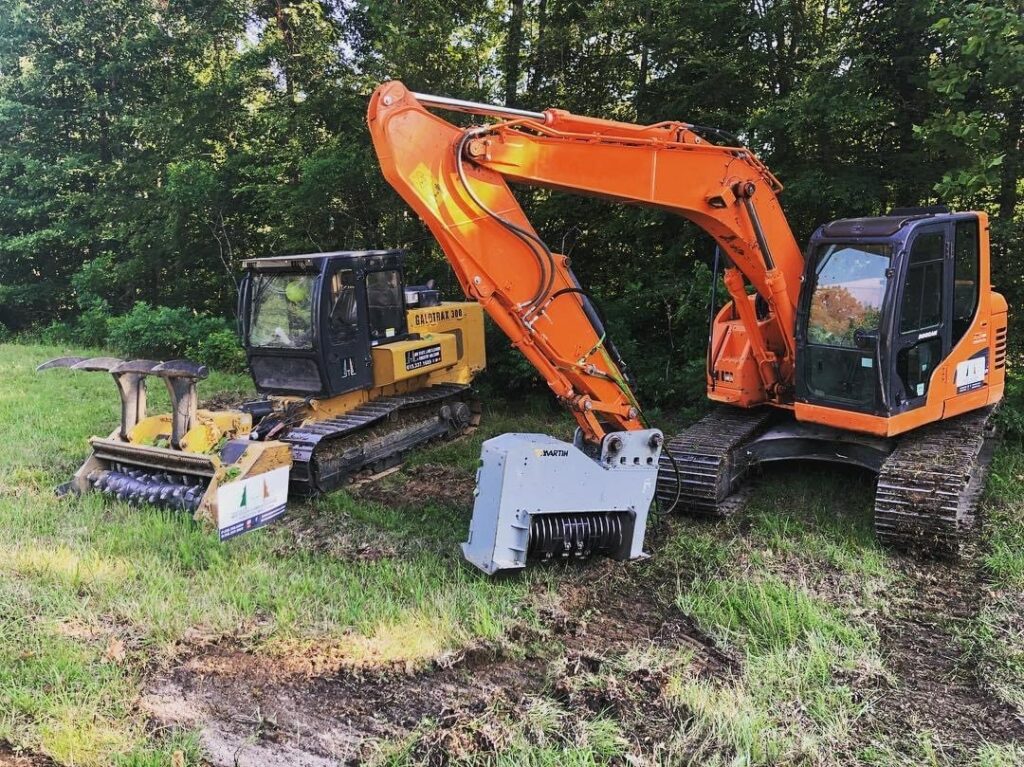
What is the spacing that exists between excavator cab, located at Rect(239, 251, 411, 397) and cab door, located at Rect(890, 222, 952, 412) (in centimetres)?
439

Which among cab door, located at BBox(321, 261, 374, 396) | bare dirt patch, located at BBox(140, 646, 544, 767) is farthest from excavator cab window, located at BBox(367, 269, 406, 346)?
bare dirt patch, located at BBox(140, 646, 544, 767)

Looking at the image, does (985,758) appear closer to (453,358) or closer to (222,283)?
(453,358)

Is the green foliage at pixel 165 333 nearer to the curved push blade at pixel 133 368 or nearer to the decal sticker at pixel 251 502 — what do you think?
the curved push blade at pixel 133 368

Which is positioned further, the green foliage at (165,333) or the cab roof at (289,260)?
the green foliage at (165,333)

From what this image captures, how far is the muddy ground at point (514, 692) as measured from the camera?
2.90 m

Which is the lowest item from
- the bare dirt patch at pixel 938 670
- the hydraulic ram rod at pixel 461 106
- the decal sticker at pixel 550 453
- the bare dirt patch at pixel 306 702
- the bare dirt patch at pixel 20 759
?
the bare dirt patch at pixel 20 759

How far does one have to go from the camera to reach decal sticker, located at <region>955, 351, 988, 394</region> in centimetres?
524

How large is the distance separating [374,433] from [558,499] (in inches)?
112

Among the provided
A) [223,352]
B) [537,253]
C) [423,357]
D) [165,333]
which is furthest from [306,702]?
[165,333]

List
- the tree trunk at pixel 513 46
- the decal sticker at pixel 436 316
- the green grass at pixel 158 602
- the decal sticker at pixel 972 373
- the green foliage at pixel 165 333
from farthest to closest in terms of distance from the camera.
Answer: the green foliage at pixel 165 333 < the tree trunk at pixel 513 46 < the decal sticker at pixel 436 316 < the decal sticker at pixel 972 373 < the green grass at pixel 158 602

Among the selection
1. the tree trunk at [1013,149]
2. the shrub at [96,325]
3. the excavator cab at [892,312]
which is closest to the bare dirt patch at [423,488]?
the excavator cab at [892,312]

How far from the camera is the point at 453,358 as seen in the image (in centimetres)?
788

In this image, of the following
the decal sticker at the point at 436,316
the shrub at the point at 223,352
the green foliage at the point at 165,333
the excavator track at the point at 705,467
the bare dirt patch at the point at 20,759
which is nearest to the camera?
the bare dirt patch at the point at 20,759

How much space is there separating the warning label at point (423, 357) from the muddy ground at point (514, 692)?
11.9ft
